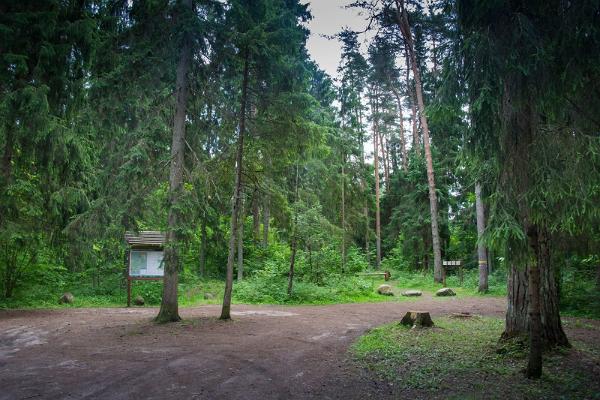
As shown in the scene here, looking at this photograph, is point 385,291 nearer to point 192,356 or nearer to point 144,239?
point 144,239

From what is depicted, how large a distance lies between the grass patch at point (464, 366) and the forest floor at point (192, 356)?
1.07 ft

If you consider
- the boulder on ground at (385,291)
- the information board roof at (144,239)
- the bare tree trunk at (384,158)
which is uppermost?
the bare tree trunk at (384,158)

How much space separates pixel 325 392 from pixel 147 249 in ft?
31.8

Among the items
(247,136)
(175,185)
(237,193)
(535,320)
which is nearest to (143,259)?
(175,185)

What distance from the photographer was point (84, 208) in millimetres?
13102

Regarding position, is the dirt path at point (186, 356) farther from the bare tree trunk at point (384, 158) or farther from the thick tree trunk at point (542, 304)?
the bare tree trunk at point (384, 158)

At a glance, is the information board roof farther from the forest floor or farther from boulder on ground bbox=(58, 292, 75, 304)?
boulder on ground bbox=(58, 292, 75, 304)

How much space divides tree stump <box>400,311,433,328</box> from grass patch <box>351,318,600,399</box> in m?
0.43

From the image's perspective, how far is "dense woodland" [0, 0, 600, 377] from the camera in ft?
16.5

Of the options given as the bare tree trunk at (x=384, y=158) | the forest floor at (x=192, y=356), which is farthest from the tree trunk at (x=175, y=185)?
the bare tree trunk at (x=384, y=158)

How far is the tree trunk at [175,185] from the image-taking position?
9.76 meters

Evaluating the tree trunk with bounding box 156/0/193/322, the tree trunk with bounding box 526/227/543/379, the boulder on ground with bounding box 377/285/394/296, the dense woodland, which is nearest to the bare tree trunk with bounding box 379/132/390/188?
the dense woodland

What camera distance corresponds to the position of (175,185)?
404 inches

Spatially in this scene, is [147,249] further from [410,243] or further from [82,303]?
[410,243]
